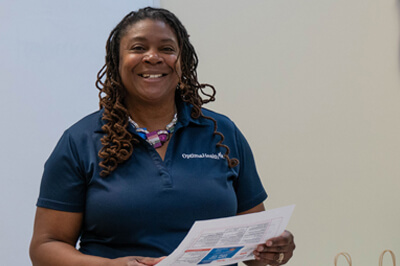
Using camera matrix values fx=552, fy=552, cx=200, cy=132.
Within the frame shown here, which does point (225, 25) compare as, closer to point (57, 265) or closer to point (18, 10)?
point (18, 10)

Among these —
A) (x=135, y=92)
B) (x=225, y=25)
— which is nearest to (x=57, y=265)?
(x=135, y=92)

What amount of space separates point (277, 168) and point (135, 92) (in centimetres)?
146

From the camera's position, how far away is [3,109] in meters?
2.60

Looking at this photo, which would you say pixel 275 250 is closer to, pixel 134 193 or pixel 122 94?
pixel 134 193

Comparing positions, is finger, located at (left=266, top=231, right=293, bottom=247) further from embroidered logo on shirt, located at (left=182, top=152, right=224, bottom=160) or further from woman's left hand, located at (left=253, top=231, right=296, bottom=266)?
embroidered logo on shirt, located at (left=182, top=152, right=224, bottom=160)

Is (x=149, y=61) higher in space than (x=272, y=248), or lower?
higher

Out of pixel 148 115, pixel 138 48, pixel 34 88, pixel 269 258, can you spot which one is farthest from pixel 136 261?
pixel 34 88

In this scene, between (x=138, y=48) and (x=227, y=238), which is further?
(x=138, y=48)

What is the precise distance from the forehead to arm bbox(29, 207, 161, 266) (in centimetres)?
52

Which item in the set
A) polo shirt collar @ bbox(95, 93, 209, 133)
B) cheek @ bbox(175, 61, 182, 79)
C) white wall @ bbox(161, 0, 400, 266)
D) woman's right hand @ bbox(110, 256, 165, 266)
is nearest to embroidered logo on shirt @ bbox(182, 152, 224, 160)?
polo shirt collar @ bbox(95, 93, 209, 133)

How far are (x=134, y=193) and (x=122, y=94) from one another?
1.12ft

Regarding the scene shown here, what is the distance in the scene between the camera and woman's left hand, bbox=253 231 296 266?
1.42m

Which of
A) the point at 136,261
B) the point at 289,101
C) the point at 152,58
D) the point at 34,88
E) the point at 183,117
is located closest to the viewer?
Result: the point at 136,261

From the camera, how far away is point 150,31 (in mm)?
1564
